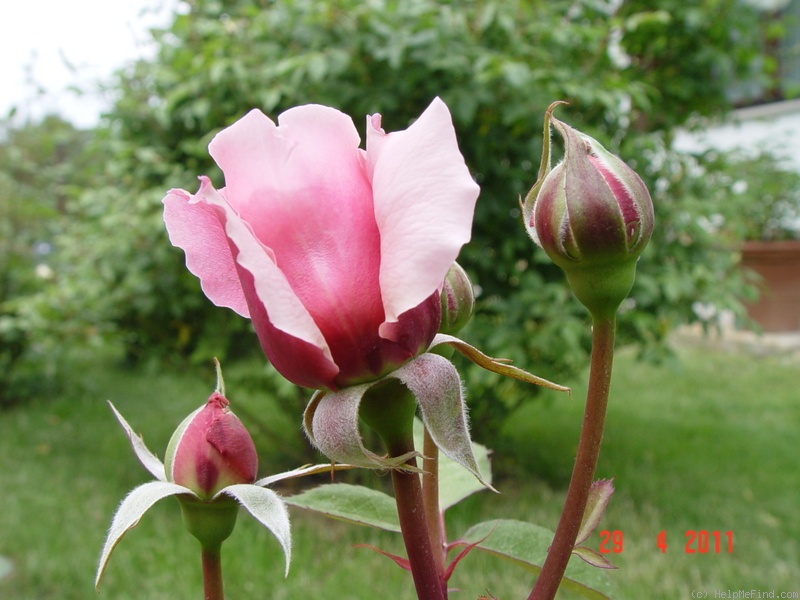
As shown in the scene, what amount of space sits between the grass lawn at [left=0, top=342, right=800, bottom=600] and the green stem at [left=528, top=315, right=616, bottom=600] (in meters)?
1.58

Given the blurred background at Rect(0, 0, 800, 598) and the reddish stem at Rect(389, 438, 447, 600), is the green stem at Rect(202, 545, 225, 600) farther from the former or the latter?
the blurred background at Rect(0, 0, 800, 598)

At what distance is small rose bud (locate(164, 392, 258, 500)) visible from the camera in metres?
0.36

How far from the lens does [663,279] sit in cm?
231

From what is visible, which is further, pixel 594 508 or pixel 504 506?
pixel 504 506

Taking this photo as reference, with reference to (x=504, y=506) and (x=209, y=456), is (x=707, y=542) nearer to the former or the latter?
(x=504, y=506)

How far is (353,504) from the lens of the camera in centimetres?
46

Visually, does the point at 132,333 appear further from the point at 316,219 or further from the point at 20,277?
the point at 316,219

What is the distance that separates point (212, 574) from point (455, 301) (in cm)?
18

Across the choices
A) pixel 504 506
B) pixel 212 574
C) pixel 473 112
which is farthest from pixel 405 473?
pixel 504 506

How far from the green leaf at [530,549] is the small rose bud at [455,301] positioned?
0.13m

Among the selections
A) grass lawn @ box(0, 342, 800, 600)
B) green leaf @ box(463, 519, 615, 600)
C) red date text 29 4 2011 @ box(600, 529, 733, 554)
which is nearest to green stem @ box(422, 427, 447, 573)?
green leaf @ box(463, 519, 615, 600)

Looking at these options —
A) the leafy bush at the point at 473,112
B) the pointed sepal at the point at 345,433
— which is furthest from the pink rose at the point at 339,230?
the leafy bush at the point at 473,112

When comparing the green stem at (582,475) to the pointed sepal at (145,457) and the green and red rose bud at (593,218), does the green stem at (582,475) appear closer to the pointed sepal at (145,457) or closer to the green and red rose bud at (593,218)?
the green and red rose bud at (593,218)

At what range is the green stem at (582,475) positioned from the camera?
0.31 m
